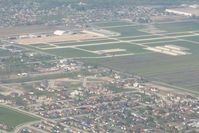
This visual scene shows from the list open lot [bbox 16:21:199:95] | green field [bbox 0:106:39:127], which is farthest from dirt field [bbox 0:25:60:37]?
green field [bbox 0:106:39:127]

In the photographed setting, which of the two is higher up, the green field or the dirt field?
the dirt field

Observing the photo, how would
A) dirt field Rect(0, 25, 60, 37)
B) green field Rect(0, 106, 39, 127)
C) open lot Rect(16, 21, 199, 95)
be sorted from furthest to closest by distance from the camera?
dirt field Rect(0, 25, 60, 37) → open lot Rect(16, 21, 199, 95) → green field Rect(0, 106, 39, 127)

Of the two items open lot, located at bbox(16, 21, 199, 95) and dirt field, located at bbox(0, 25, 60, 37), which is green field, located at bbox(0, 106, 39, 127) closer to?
open lot, located at bbox(16, 21, 199, 95)

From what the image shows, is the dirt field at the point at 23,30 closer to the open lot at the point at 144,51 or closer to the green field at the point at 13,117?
the open lot at the point at 144,51

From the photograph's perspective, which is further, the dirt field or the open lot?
the dirt field

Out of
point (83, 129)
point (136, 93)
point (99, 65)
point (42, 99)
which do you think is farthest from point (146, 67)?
point (83, 129)

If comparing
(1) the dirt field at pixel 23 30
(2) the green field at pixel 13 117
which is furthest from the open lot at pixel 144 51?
(2) the green field at pixel 13 117

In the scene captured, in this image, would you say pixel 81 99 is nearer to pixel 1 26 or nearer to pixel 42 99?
pixel 42 99

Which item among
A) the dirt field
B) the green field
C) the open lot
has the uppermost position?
the dirt field
